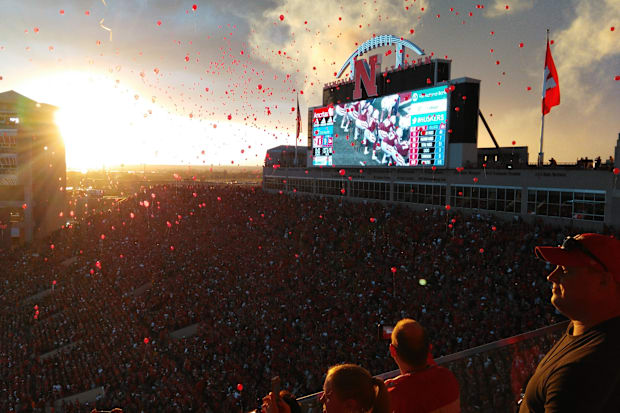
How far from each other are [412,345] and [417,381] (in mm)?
208

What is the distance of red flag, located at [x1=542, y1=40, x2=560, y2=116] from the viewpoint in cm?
1638

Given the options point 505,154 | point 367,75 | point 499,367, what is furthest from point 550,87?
point 499,367

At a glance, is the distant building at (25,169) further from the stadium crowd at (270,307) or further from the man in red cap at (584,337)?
the man in red cap at (584,337)

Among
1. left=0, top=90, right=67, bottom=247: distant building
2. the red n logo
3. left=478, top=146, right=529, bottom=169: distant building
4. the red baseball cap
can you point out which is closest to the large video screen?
the red n logo

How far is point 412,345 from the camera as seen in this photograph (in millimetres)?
2498

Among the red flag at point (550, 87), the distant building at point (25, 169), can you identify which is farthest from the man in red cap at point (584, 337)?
the distant building at point (25, 169)

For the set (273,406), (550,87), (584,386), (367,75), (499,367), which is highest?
(367,75)

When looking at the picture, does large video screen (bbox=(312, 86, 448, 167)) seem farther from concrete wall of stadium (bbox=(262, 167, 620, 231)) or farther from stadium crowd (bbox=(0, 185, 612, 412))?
stadium crowd (bbox=(0, 185, 612, 412))

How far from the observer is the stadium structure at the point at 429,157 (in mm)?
15406

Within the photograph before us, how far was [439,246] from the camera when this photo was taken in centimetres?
1593

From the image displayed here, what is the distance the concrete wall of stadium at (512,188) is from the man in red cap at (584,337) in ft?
49.8

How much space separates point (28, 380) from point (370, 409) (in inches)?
687

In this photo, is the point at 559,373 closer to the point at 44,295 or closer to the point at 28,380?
the point at 28,380

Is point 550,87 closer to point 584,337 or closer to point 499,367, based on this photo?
point 499,367
